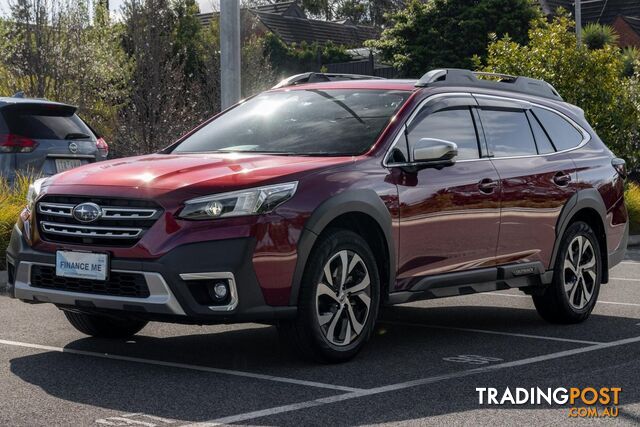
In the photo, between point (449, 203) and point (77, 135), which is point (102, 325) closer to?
point (449, 203)

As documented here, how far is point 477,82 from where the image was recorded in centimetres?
902

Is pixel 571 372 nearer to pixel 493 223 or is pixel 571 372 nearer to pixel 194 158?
pixel 493 223

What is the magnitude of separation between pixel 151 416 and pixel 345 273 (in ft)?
5.87

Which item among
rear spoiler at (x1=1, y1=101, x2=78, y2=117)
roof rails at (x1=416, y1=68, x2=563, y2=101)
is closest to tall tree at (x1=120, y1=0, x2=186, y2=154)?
rear spoiler at (x1=1, y1=101, x2=78, y2=117)

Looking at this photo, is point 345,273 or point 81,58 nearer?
point 345,273

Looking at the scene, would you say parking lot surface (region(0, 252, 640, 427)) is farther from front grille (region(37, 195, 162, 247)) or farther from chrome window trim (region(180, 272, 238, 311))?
front grille (region(37, 195, 162, 247))

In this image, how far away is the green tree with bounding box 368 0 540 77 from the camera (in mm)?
39781

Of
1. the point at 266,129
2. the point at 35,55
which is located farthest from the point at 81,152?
the point at 35,55

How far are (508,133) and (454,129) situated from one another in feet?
2.36

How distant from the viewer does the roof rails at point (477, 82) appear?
8570mm

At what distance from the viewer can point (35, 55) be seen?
25781 millimetres

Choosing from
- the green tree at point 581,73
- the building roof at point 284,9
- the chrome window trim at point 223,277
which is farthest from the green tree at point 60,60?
the building roof at point 284,9

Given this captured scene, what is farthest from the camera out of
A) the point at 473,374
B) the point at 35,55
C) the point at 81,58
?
the point at 81,58

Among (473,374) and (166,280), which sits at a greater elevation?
(166,280)
